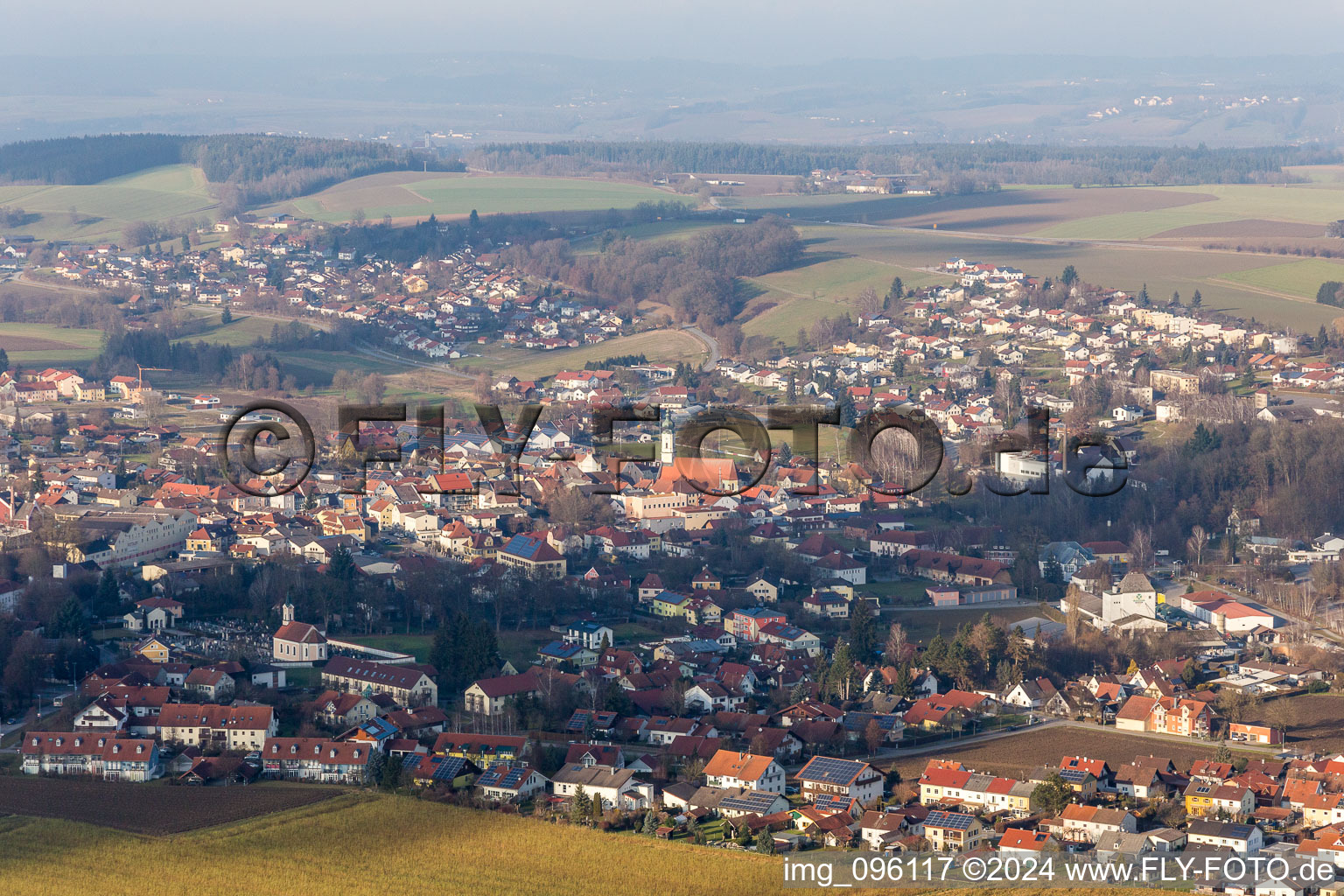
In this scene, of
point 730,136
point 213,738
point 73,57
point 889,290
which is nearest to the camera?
point 213,738

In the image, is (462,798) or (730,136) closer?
(462,798)

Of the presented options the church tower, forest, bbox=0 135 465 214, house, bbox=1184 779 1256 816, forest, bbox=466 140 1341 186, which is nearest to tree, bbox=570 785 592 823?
house, bbox=1184 779 1256 816

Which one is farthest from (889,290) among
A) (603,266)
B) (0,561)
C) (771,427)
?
(0,561)

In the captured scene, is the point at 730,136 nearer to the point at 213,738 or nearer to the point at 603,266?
the point at 603,266

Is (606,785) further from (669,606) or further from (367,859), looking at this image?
(669,606)

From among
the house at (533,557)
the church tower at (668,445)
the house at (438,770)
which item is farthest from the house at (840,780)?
the church tower at (668,445)

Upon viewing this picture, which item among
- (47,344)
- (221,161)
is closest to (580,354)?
(47,344)

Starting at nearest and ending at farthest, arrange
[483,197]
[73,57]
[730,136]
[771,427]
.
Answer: [771,427], [483,197], [730,136], [73,57]
